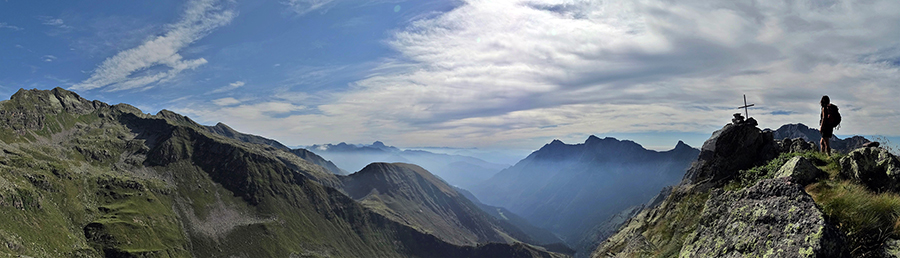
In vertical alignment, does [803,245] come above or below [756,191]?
below

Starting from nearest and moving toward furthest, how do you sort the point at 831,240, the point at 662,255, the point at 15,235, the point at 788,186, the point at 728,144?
the point at 831,240 → the point at 788,186 → the point at 662,255 → the point at 728,144 → the point at 15,235

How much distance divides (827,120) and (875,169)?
8298mm

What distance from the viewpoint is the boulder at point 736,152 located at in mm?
27469

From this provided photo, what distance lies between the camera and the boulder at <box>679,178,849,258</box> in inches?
378

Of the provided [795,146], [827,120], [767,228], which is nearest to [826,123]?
[827,120]

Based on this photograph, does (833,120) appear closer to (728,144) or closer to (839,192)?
(728,144)

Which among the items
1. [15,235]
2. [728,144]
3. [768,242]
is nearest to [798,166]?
[768,242]

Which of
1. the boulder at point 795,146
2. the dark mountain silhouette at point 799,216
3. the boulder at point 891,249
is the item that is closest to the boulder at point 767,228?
the dark mountain silhouette at point 799,216

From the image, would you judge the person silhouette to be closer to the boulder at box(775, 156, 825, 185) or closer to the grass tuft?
the boulder at box(775, 156, 825, 185)

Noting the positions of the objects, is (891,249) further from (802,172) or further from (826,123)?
(826,123)

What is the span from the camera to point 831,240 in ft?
31.2

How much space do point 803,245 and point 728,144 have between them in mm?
23843

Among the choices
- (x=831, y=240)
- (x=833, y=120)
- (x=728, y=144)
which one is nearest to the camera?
(x=831, y=240)

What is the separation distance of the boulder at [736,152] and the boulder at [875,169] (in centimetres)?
1015
